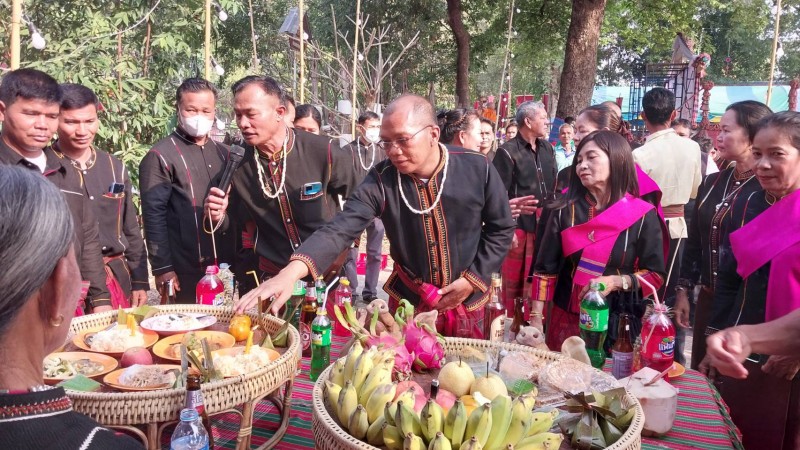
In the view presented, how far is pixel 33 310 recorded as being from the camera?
108 centimetres

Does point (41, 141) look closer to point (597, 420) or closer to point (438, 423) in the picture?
point (438, 423)

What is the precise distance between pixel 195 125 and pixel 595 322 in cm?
264

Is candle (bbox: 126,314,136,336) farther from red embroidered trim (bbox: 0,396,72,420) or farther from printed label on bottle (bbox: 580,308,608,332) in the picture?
printed label on bottle (bbox: 580,308,608,332)

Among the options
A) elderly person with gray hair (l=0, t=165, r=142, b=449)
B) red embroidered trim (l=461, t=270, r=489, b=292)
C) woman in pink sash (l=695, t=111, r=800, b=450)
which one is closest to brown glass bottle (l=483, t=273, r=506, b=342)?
red embroidered trim (l=461, t=270, r=489, b=292)

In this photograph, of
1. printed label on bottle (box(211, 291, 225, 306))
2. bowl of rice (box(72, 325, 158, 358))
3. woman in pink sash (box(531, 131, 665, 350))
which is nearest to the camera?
bowl of rice (box(72, 325, 158, 358))

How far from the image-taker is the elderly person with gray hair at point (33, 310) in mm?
1003

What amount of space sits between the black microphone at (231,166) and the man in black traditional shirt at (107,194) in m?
0.73

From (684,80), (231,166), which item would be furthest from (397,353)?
(684,80)

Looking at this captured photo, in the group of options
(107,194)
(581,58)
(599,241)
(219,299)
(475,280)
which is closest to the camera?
(219,299)

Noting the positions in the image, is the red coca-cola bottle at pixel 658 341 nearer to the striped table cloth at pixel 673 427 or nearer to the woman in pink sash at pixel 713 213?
the striped table cloth at pixel 673 427

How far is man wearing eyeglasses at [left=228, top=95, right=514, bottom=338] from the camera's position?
9.48 ft

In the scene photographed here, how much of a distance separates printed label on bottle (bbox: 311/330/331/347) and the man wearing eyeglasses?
71 centimetres

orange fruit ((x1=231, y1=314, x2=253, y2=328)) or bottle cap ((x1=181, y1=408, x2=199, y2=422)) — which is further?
orange fruit ((x1=231, y1=314, x2=253, y2=328))

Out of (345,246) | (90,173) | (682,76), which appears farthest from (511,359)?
(682,76)
